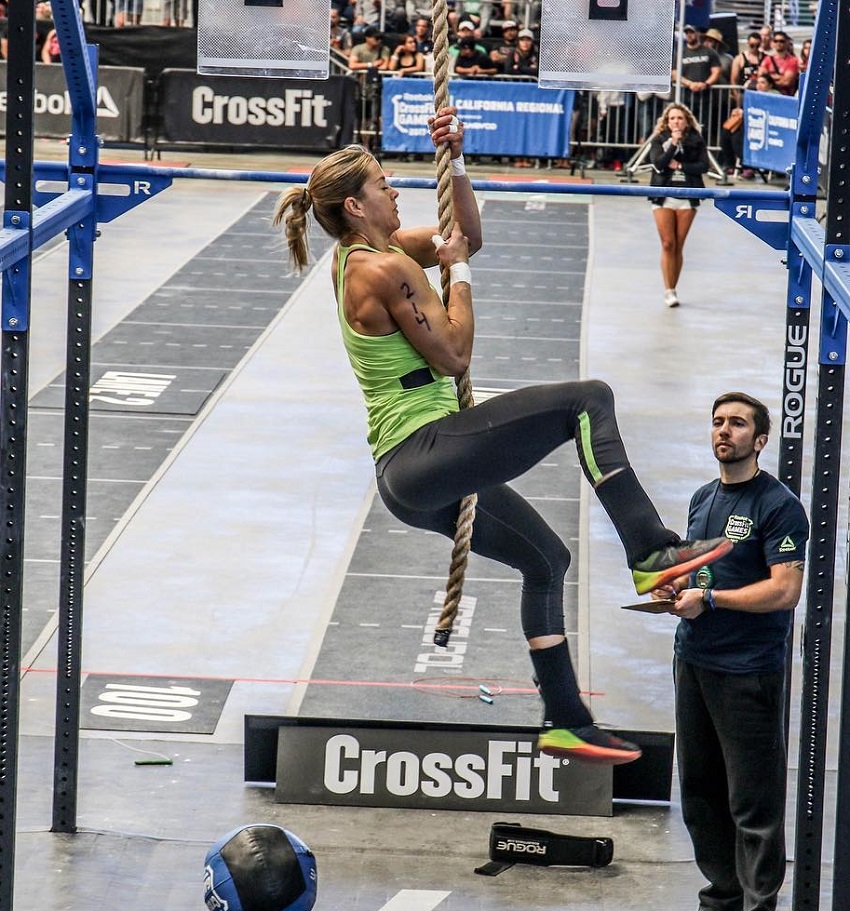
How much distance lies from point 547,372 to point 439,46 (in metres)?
9.92

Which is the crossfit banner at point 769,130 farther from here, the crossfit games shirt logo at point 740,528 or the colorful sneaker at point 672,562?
the colorful sneaker at point 672,562

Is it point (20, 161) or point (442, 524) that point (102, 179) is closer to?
point (20, 161)

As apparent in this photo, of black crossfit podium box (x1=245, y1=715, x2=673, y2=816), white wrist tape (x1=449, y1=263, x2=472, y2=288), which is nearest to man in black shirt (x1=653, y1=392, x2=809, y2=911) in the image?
black crossfit podium box (x1=245, y1=715, x2=673, y2=816)

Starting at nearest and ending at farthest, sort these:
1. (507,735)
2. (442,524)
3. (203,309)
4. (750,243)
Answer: (442,524) → (507,735) → (203,309) → (750,243)

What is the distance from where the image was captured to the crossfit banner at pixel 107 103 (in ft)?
83.6

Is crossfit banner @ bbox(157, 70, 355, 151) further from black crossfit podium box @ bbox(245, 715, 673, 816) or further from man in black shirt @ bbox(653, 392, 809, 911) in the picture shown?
man in black shirt @ bbox(653, 392, 809, 911)

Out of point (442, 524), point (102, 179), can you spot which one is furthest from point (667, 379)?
point (442, 524)

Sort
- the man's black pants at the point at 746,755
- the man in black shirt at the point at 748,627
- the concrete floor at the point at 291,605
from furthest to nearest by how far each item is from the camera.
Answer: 1. the concrete floor at the point at 291,605
2. the man's black pants at the point at 746,755
3. the man in black shirt at the point at 748,627

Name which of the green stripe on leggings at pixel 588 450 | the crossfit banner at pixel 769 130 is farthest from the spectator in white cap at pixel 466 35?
the green stripe on leggings at pixel 588 450

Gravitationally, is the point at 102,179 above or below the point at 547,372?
above

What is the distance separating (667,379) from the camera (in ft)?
50.0

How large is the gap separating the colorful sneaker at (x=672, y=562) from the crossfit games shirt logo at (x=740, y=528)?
43.2 inches

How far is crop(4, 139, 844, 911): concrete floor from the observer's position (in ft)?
22.9

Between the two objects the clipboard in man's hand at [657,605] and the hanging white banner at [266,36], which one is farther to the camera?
the hanging white banner at [266,36]
